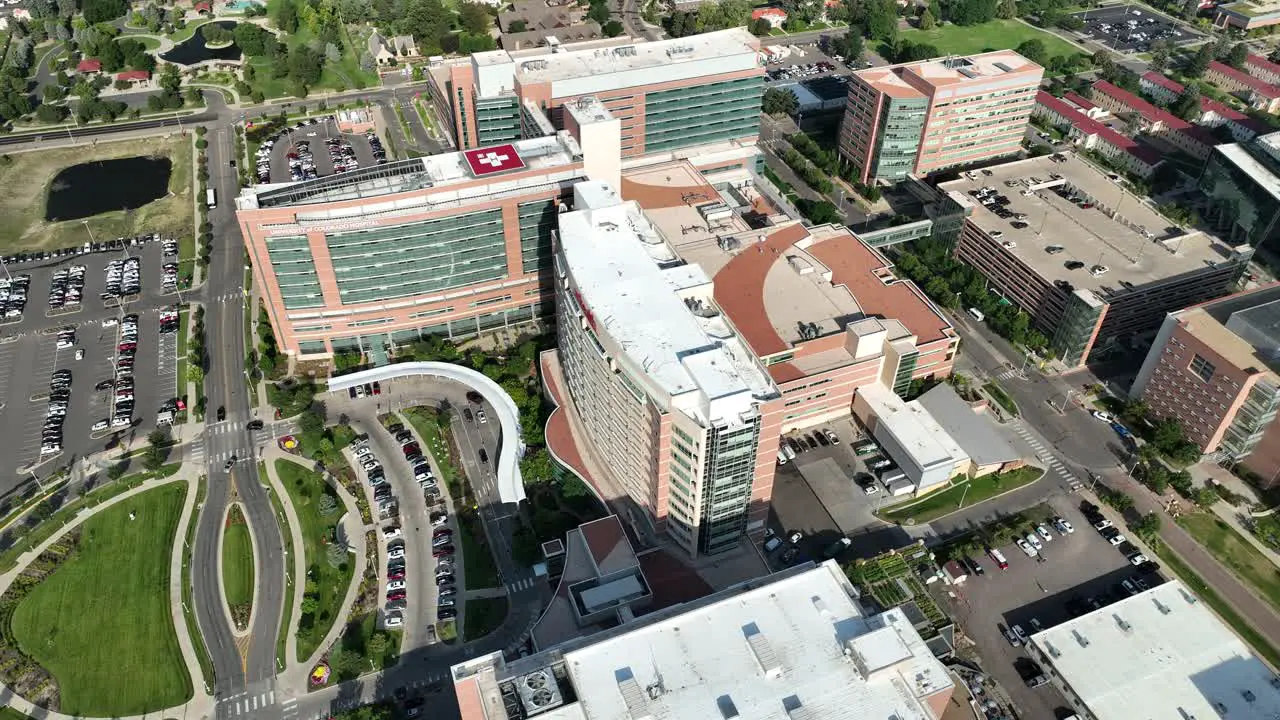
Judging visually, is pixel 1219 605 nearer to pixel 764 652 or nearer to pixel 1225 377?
pixel 1225 377

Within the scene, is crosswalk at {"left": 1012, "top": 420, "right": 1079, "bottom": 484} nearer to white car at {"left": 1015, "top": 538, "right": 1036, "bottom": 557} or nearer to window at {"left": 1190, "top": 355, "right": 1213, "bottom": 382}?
white car at {"left": 1015, "top": 538, "right": 1036, "bottom": 557}

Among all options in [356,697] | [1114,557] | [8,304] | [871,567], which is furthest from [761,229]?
[8,304]

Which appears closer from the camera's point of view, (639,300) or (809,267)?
(639,300)

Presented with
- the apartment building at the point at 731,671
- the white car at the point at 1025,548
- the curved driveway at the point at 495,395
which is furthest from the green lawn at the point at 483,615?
the white car at the point at 1025,548

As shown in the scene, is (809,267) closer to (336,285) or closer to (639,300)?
(639,300)

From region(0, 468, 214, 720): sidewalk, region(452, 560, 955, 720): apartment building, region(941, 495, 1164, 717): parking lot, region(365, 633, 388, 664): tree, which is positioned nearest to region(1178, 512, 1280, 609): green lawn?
region(941, 495, 1164, 717): parking lot

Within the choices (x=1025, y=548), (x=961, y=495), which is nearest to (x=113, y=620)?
(x=961, y=495)
